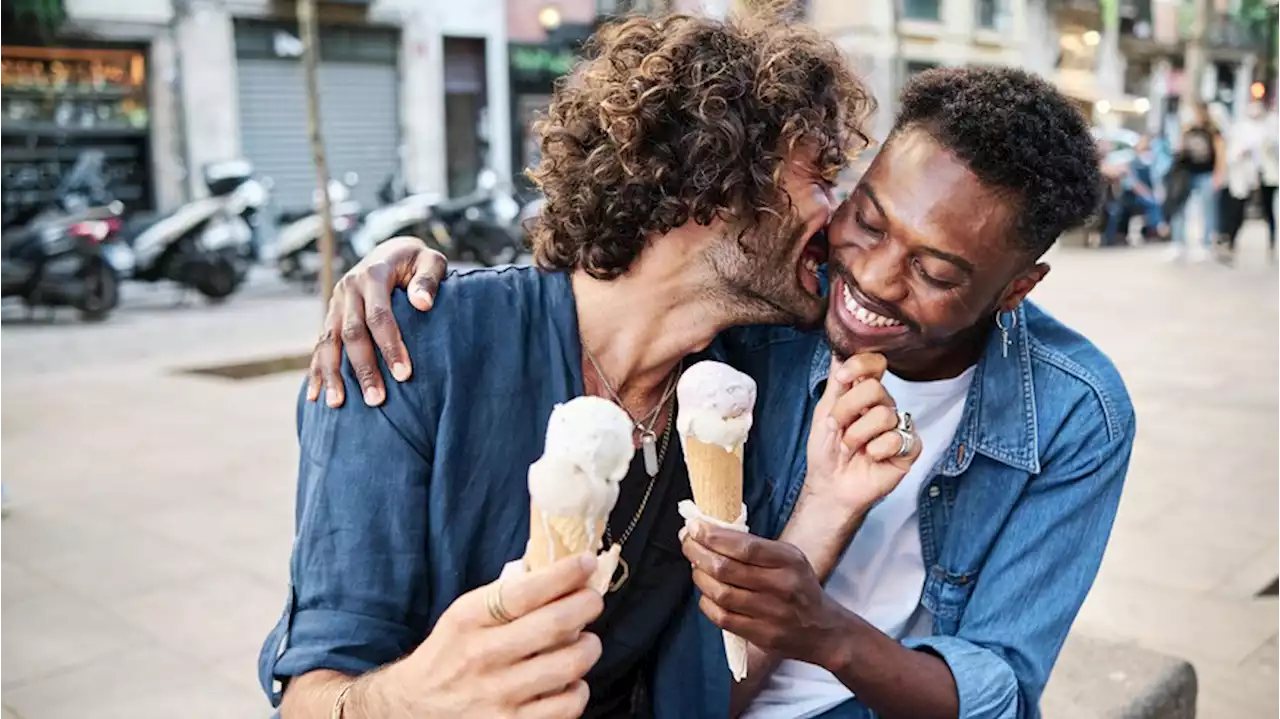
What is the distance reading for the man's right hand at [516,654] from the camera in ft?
3.98

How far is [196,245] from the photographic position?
39.7 ft

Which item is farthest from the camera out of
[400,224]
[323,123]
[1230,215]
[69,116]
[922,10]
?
[922,10]

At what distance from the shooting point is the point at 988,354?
2.04 meters

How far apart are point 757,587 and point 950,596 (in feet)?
2.45

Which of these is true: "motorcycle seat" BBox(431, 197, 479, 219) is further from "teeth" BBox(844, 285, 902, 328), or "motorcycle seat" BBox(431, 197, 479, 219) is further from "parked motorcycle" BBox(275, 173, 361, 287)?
"teeth" BBox(844, 285, 902, 328)

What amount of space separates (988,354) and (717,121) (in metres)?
0.67

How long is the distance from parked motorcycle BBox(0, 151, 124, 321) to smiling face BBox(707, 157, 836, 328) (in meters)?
10.4

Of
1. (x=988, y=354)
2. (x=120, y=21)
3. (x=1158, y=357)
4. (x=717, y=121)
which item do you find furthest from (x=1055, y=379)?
(x=120, y=21)

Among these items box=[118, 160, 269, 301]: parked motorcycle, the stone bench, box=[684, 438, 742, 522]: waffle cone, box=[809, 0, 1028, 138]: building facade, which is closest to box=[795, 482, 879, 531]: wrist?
box=[684, 438, 742, 522]: waffle cone

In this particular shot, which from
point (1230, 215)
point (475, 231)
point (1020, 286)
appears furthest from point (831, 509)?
point (1230, 215)

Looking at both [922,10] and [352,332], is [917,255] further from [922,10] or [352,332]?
[922,10]

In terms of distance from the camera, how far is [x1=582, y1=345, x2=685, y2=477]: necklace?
1.86 meters

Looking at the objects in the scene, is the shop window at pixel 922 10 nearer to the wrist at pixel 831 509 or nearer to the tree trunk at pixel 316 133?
the tree trunk at pixel 316 133

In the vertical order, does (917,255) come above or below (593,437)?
above
